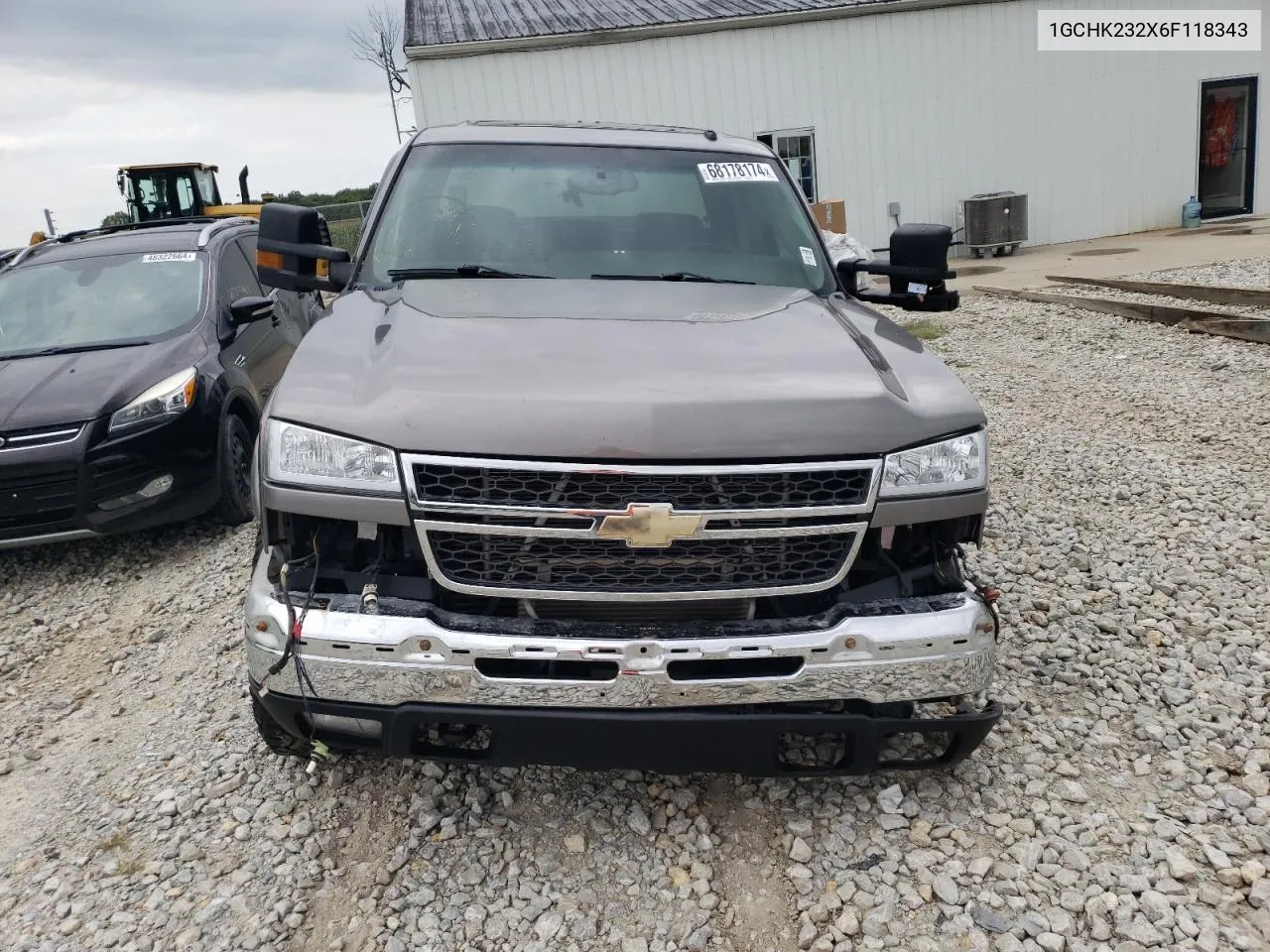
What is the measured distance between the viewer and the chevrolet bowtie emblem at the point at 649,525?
2.20m

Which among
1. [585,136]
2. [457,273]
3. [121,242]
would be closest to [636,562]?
[457,273]

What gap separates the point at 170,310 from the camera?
220 inches

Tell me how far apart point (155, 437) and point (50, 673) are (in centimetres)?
135

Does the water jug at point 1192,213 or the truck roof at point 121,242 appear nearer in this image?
the truck roof at point 121,242

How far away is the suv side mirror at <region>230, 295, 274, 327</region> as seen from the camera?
560 centimetres

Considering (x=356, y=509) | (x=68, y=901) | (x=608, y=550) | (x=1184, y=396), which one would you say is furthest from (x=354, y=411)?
(x=1184, y=396)

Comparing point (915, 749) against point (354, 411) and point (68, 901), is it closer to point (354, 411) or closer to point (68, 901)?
point (354, 411)

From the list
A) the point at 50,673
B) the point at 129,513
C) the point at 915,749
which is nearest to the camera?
the point at 915,749

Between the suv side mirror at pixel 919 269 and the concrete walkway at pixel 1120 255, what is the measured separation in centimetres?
928

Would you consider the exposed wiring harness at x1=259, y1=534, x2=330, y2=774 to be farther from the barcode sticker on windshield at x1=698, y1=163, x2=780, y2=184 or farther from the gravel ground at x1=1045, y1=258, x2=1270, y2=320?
the gravel ground at x1=1045, y1=258, x2=1270, y2=320

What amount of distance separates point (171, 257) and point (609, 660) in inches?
202

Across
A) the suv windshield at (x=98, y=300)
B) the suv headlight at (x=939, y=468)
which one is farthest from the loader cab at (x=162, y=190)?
the suv headlight at (x=939, y=468)

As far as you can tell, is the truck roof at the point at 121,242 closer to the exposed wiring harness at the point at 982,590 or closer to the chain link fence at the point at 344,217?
the exposed wiring harness at the point at 982,590

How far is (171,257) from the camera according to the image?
5.94m
